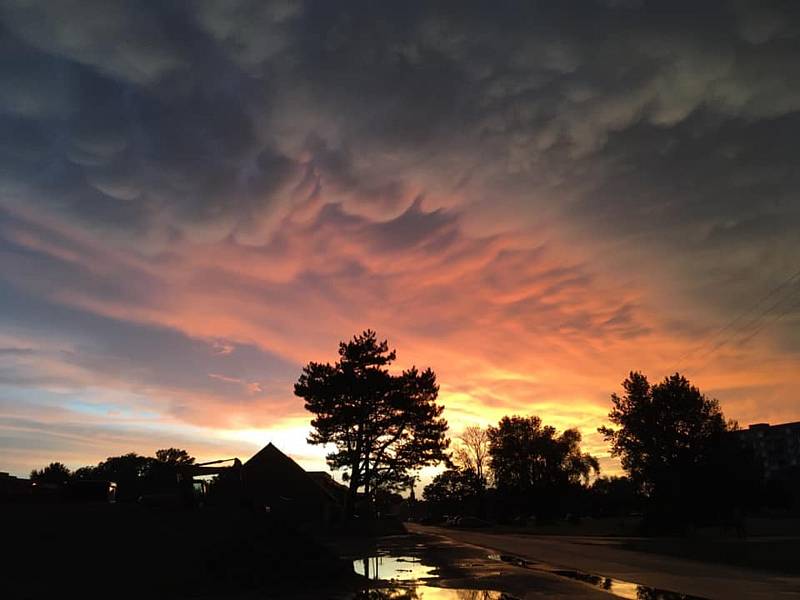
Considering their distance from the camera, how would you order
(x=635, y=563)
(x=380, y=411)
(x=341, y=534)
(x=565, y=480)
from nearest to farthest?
1. (x=635, y=563)
2. (x=341, y=534)
3. (x=380, y=411)
4. (x=565, y=480)

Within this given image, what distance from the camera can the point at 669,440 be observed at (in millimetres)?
58656

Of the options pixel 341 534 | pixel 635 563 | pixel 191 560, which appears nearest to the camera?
pixel 191 560

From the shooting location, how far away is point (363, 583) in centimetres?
1934

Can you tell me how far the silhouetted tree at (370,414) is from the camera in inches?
2224

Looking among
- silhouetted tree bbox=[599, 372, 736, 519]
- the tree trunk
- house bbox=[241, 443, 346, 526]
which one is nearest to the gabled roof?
house bbox=[241, 443, 346, 526]

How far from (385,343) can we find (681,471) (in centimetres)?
3237

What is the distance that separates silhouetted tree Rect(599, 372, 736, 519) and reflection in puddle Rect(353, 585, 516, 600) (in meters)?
45.6

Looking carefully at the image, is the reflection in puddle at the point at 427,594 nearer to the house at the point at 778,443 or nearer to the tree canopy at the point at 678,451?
the tree canopy at the point at 678,451

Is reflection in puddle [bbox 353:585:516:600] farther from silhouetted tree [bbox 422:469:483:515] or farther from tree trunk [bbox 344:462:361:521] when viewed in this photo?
silhouetted tree [bbox 422:469:483:515]

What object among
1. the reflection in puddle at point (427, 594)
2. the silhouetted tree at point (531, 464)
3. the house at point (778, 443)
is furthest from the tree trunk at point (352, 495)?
the house at point (778, 443)

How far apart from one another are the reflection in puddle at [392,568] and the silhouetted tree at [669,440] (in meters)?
36.4

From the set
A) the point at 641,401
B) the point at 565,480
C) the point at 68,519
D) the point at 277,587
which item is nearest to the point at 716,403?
the point at 641,401

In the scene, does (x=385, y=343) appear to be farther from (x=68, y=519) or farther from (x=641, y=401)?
(x=68, y=519)

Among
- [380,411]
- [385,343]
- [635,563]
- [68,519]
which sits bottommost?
[635,563]
